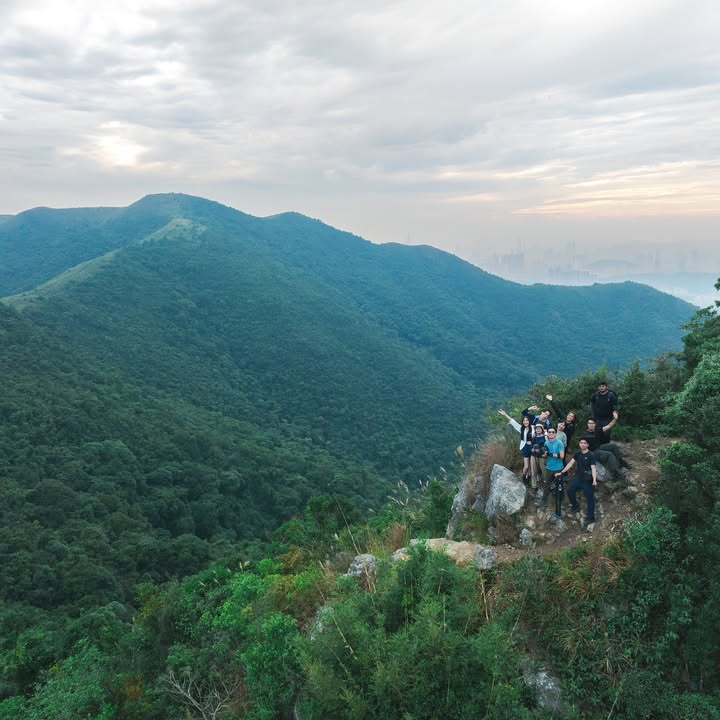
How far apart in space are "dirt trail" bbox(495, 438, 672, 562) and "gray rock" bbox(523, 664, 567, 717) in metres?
1.72

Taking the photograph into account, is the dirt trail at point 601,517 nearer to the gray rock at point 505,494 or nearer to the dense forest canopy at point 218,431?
the gray rock at point 505,494

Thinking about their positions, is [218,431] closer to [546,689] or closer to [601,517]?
[601,517]

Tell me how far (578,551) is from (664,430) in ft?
12.6

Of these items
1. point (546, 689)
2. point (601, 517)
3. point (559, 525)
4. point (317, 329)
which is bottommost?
point (317, 329)

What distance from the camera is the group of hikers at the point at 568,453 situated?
7.56 m

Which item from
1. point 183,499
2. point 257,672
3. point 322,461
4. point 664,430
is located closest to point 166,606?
point 257,672

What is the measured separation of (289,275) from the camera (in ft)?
488

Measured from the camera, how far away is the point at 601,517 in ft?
25.0

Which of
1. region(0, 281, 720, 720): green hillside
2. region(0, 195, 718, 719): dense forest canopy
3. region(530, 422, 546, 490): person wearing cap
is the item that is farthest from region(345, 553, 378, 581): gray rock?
region(530, 422, 546, 490): person wearing cap

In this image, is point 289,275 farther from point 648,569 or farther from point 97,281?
point 648,569

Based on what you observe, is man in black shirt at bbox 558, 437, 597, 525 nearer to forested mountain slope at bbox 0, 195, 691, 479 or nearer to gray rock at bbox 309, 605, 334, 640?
gray rock at bbox 309, 605, 334, 640

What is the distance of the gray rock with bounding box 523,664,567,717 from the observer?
5488mm

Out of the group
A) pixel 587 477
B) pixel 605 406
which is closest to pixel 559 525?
pixel 587 477

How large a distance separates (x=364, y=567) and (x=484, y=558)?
190 cm
